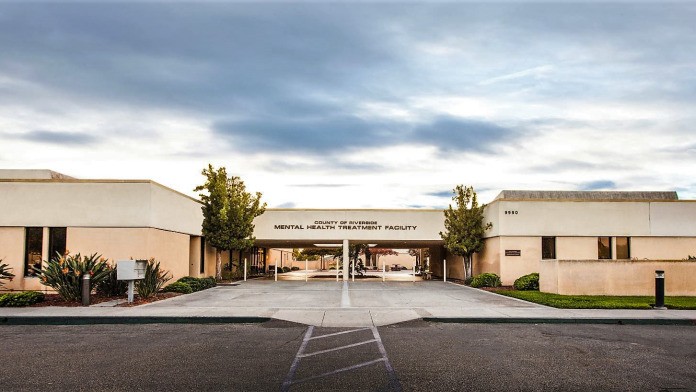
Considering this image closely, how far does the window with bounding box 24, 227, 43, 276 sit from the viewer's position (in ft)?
72.6

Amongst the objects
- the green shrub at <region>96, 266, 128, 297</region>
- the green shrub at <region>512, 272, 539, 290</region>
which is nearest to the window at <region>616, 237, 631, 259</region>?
the green shrub at <region>512, 272, 539, 290</region>

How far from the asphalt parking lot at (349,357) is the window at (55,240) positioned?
1050 centimetres

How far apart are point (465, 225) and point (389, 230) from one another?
5.40 m

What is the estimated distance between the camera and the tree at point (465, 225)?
3008 cm

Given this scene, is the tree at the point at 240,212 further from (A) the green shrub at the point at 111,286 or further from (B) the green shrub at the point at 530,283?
(B) the green shrub at the point at 530,283

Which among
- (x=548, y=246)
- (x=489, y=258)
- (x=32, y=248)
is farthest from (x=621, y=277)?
(x=32, y=248)

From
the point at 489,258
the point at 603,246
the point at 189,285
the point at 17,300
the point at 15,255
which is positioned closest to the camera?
the point at 17,300

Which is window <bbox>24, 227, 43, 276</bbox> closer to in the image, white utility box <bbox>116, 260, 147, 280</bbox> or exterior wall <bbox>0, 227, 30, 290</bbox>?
exterior wall <bbox>0, 227, 30, 290</bbox>

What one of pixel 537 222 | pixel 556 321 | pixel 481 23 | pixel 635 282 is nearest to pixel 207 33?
pixel 481 23

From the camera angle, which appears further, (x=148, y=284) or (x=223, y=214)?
(x=223, y=214)

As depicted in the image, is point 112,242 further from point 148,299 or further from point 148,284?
point 148,299

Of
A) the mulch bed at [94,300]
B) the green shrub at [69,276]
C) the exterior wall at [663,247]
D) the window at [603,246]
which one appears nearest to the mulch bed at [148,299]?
the mulch bed at [94,300]

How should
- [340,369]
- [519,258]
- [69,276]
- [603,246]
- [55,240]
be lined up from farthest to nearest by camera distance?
[603,246] → [519,258] → [55,240] → [69,276] → [340,369]

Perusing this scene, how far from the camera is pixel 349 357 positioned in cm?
929
